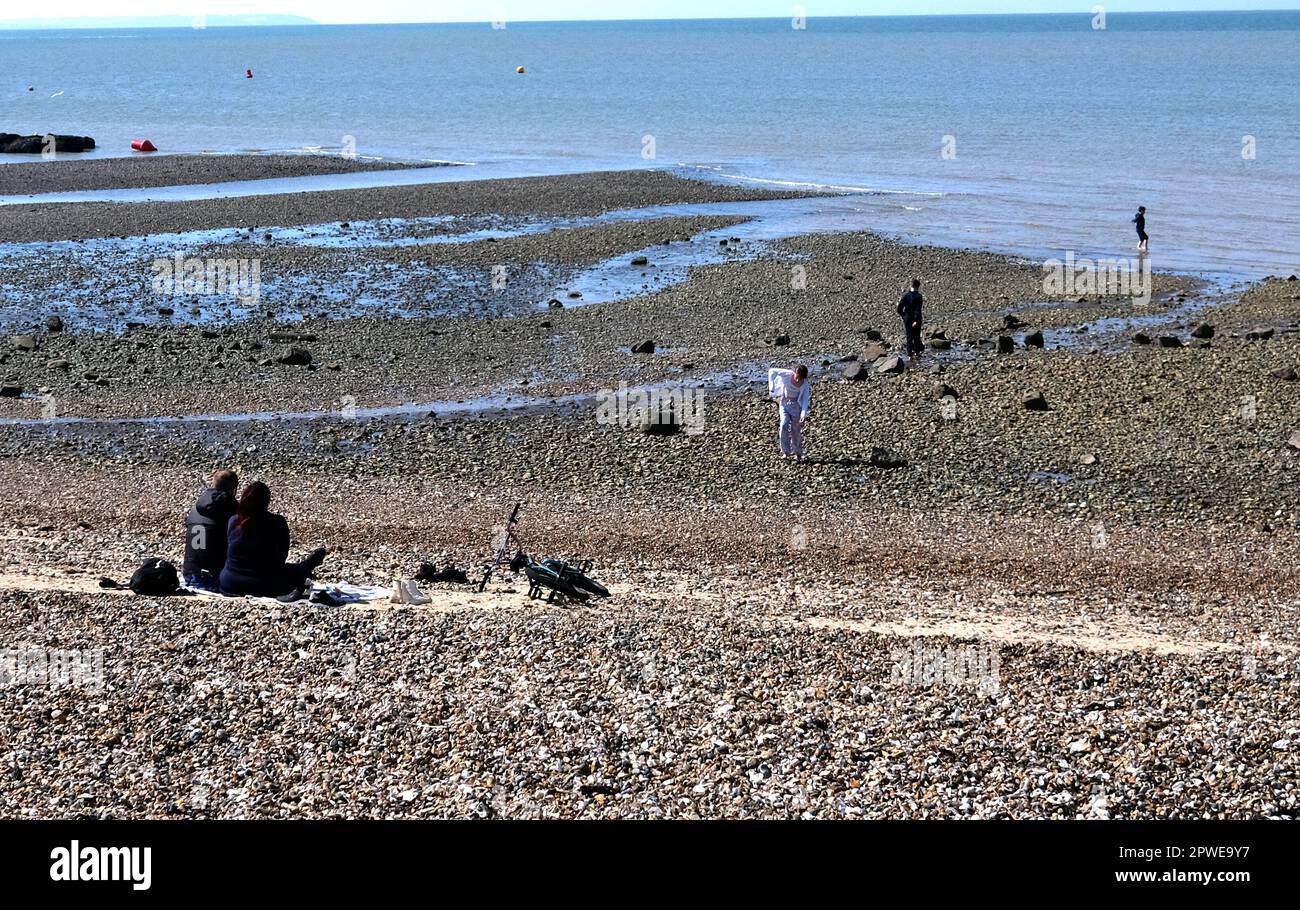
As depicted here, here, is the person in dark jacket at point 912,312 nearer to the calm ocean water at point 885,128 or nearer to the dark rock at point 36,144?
the calm ocean water at point 885,128

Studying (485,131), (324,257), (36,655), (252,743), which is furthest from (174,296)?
(485,131)

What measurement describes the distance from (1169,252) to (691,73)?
373ft

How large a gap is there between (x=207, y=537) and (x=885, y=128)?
7203 centimetres

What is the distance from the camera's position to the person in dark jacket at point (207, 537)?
13742 mm

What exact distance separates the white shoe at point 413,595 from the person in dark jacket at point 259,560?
0.97 metres

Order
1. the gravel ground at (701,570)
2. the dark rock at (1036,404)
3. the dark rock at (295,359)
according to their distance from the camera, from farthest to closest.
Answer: the dark rock at (295,359)
the dark rock at (1036,404)
the gravel ground at (701,570)

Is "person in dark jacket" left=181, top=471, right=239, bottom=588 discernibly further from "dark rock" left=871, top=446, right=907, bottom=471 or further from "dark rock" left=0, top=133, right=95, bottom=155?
"dark rock" left=0, top=133, right=95, bottom=155

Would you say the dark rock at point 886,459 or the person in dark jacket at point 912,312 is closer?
the dark rock at point 886,459

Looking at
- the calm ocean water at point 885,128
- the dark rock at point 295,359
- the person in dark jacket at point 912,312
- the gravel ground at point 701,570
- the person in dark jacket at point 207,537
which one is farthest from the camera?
the calm ocean water at point 885,128

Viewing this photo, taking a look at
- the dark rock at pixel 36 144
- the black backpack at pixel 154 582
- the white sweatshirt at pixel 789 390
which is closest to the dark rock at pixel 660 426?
the white sweatshirt at pixel 789 390

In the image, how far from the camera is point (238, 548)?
13477mm

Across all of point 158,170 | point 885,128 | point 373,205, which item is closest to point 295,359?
point 373,205

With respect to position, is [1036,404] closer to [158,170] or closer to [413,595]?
[413,595]
